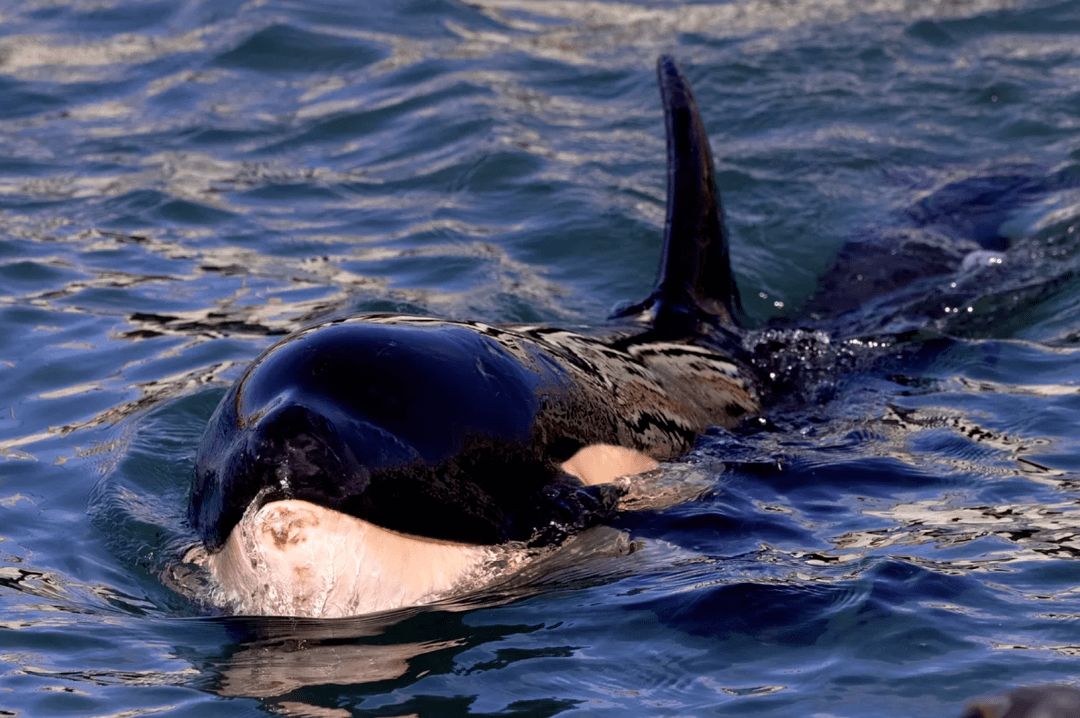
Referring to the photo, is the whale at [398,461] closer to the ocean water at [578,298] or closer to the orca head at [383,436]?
the orca head at [383,436]

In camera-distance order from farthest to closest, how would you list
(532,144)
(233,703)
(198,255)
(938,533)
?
(532,144), (198,255), (938,533), (233,703)

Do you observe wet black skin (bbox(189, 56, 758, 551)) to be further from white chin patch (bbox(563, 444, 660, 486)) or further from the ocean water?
the ocean water

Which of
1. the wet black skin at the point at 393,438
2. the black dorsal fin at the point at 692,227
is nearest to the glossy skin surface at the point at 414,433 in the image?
the wet black skin at the point at 393,438

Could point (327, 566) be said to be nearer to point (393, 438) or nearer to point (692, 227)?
point (393, 438)

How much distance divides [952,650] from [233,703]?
1900 mm

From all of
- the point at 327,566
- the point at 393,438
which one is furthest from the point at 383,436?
the point at 327,566

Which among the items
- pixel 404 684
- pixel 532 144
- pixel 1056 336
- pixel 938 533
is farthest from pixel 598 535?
pixel 532 144

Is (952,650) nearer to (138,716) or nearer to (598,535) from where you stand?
(598,535)

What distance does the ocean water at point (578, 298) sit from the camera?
147 inches

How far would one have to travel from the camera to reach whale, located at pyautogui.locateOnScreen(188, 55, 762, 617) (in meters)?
3.49

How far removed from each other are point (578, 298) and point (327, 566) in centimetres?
465

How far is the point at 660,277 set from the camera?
20.9 ft

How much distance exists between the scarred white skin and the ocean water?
0.26ft

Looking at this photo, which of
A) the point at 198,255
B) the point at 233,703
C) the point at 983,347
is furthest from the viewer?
the point at 198,255
